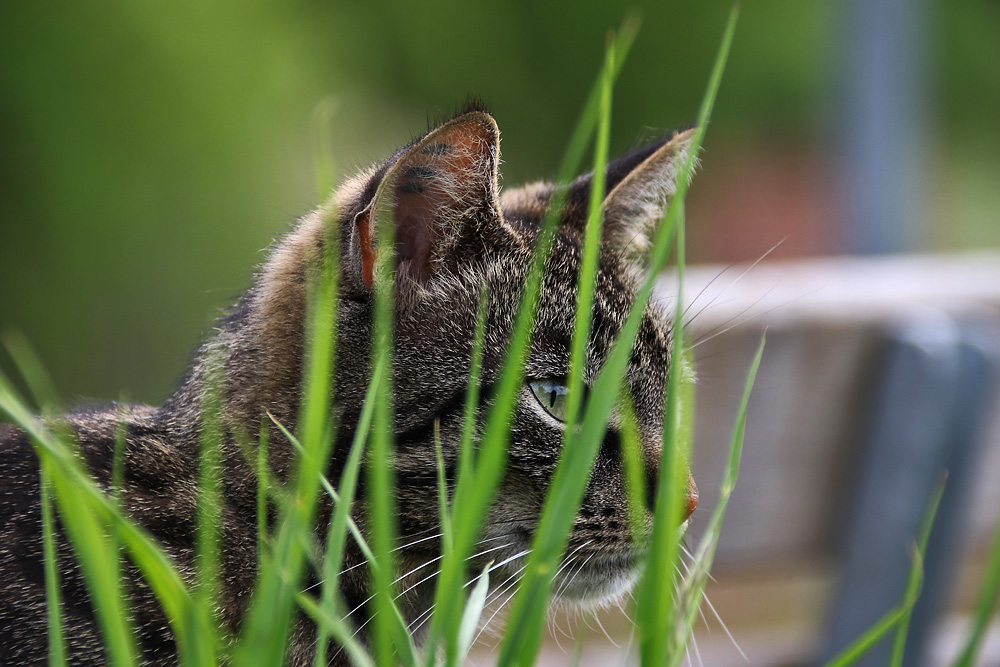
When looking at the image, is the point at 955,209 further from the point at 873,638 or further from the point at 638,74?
the point at 873,638

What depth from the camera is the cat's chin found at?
3.36 feet

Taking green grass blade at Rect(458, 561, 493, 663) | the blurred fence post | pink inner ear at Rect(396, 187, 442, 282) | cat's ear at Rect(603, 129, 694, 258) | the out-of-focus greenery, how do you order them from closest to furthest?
green grass blade at Rect(458, 561, 493, 663)
pink inner ear at Rect(396, 187, 442, 282)
cat's ear at Rect(603, 129, 694, 258)
the blurred fence post
the out-of-focus greenery

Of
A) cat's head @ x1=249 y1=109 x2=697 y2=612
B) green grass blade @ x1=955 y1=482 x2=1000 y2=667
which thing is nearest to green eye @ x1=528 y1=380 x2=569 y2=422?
cat's head @ x1=249 y1=109 x2=697 y2=612

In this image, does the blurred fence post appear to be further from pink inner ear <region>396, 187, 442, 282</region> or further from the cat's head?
pink inner ear <region>396, 187, 442, 282</region>

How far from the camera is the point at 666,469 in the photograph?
62 cm

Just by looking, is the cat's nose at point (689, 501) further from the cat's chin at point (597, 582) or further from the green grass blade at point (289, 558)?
the green grass blade at point (289, 558)

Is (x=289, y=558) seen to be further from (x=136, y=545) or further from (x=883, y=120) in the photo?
(x=883, y=120)

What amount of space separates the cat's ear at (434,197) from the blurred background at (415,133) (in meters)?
0.08

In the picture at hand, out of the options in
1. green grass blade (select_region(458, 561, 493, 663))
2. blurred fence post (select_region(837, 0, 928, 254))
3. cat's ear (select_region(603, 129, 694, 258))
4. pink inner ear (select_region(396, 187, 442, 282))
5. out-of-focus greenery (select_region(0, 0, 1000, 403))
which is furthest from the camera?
out-of-focus greenery (select_region(0, 0, 1000, 403))

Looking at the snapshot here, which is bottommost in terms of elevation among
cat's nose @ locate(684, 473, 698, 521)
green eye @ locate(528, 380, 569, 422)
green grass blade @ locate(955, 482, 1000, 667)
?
green grass blade @ locate(955, 482, 1000, 667)

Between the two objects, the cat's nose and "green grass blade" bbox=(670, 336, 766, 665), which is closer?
"green grass blade" bbox=(670, 336, 766, 665)

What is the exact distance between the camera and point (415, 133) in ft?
3.33

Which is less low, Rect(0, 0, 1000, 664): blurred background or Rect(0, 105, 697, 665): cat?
Rect(0, 0, 1000, 664): blurred background

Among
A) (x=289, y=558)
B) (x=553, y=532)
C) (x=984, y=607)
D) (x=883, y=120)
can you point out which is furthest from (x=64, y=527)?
(x=883, y=120)
